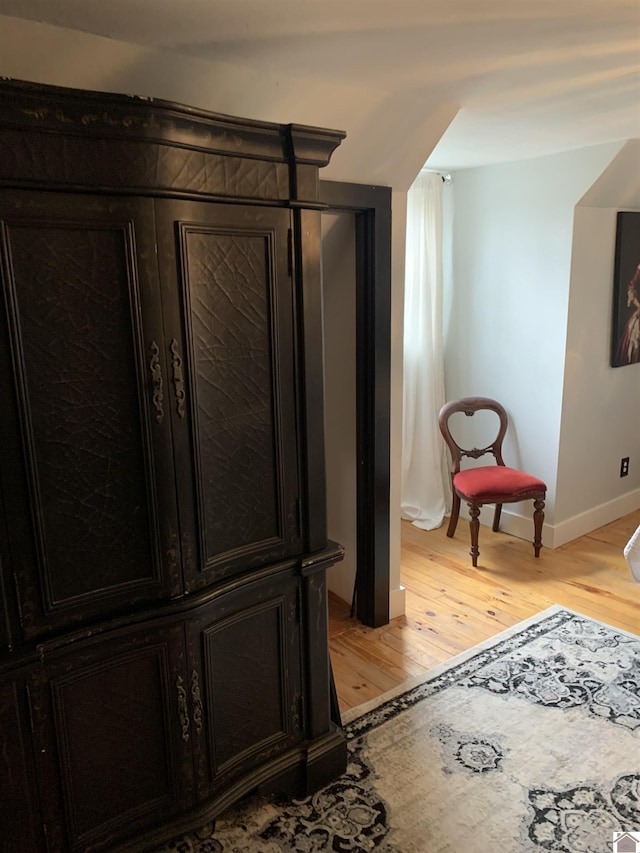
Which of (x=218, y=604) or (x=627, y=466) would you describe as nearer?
(x=218, y=604)

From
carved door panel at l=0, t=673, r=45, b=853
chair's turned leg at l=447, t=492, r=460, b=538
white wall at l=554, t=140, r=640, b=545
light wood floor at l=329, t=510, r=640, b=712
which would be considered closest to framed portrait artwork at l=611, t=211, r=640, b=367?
white wall at l=554, t=140, r=640, b=545

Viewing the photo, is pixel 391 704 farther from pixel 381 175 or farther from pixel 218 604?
pixel 381 175

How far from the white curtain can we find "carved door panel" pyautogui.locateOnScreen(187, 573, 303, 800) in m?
2.36

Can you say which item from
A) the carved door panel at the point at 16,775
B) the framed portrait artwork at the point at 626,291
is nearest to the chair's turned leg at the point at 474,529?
the framed portrait artwork at the point at 626,291

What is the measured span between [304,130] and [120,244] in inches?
22.0

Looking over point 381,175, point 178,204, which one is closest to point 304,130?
point 178,204

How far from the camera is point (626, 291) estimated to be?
381cm

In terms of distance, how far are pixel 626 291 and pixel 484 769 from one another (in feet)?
9.49

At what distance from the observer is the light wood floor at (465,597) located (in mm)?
2699

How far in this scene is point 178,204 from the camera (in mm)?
1465

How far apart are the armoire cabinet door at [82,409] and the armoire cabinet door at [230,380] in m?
0.05

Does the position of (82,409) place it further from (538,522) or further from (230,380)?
(538,522)

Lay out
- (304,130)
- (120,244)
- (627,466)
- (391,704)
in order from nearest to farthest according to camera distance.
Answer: (120,244) → (304,130) → (391,704) → (627,466)

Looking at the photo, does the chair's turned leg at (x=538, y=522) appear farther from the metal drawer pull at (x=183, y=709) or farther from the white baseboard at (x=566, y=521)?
the metal drawer pull at (x=183, y=709)
